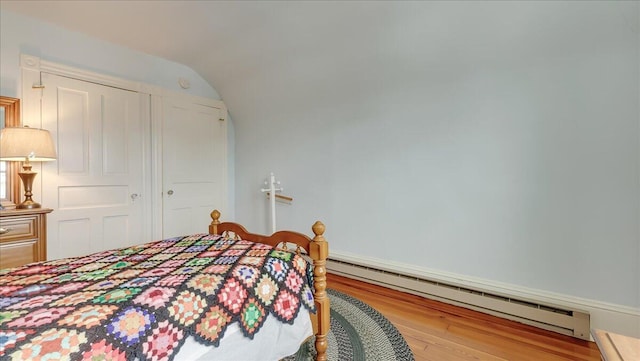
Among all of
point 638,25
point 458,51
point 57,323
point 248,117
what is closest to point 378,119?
point 458,51

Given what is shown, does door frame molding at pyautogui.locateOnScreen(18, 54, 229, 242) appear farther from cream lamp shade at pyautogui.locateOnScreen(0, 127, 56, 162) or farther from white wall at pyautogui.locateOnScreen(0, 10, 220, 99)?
cream lamp shade at pyautogui.locateOnScreen(0, 127, 56, 162)

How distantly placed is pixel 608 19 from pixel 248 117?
334 centimetres

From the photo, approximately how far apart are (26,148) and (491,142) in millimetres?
3420

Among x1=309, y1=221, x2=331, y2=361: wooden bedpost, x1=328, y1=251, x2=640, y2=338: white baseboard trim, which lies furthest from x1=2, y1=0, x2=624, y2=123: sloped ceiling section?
x1=309, y1=221, x2=331, y2=361: wooden bedpost

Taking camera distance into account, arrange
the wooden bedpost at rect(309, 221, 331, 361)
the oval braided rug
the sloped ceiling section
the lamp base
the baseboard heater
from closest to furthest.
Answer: the wooden bedpost at rect(309, 221, 331, 361), the oval braided rug, the baseboard heater, the sloped ceiling section, the lamp base

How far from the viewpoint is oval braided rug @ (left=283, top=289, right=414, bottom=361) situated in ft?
5.32

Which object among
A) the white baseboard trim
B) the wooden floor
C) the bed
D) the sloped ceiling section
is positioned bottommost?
the wooden floor

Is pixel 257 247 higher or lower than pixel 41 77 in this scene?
lower

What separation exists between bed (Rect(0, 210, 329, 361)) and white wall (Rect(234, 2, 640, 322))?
4.39ft

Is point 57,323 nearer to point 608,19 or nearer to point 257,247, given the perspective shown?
point 257,247

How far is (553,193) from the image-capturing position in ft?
6.19

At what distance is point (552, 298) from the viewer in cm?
189

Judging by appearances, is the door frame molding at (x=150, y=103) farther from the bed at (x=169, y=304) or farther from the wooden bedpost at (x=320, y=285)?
the wooden bedpost at (x=320, y=285)

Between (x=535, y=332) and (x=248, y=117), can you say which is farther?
(x=248, y=117)
